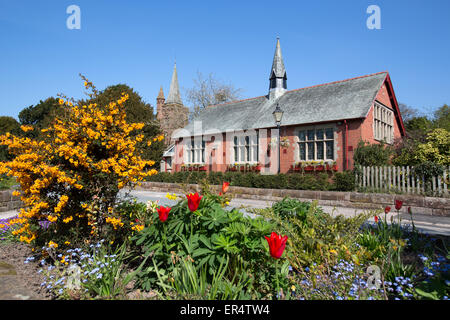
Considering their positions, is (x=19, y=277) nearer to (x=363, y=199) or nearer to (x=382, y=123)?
(x=363, y=199)

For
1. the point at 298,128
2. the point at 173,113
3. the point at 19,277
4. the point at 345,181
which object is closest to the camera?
the point at 19,277

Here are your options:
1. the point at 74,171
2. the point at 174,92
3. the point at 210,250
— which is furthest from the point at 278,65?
the point at 210,250

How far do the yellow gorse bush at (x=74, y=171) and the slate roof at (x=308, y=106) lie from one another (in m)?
14.7

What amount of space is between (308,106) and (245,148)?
5657mm

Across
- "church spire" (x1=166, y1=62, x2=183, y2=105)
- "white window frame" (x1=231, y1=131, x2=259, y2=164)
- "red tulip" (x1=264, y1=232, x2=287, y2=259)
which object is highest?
"church spire" (x1=166, y1=62, x2=183, y2=105)

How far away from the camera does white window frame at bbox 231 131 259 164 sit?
20.5m

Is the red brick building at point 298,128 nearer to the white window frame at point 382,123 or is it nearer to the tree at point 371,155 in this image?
the white window frame at point 382,123

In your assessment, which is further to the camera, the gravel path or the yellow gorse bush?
the yellow gorse bush

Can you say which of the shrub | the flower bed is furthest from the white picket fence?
the flower bed

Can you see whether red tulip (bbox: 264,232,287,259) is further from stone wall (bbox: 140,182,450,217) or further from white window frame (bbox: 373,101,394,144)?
white window frame (bbox: 373,101,394,144)

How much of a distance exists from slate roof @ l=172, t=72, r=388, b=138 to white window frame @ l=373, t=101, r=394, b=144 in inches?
63.4

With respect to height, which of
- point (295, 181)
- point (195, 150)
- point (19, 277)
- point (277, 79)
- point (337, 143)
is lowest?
point (19, 277)

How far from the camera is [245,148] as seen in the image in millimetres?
20953
